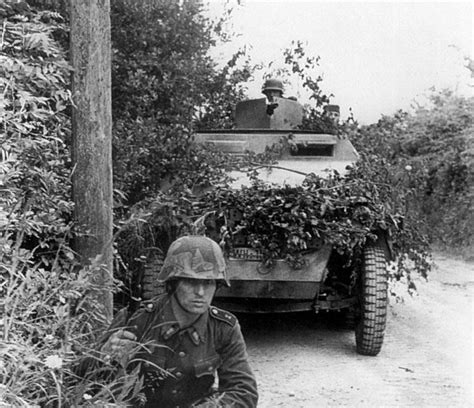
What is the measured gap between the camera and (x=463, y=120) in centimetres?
1441

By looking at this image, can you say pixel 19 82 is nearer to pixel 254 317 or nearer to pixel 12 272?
pixel 12 272

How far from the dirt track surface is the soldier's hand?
191 cm

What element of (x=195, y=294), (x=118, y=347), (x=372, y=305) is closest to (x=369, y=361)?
(x=372, y=305)

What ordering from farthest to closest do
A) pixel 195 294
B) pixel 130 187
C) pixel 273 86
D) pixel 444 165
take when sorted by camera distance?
pixel 444 165
pixel 273 86
pixel 130 187
pixel 195 294

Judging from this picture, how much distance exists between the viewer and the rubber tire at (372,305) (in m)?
5.11

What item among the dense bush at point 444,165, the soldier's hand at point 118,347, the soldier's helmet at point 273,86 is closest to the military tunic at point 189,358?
the soldier's hand at point 118,347

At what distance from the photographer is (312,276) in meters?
4.99

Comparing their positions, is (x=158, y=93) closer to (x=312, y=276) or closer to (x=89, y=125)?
(x=312, y=276)

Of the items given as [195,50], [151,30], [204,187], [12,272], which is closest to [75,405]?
[12,272]

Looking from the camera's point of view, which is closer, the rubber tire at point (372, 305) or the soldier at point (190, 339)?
the soldier at point (190, 339)

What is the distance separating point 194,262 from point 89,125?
1321mm

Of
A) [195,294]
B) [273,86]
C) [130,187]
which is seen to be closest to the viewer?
[195,294]

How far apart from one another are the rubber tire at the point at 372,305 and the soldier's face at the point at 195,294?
286 centimetres

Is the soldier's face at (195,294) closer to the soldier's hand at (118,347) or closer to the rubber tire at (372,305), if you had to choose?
the soldier's hand at (118,347)
